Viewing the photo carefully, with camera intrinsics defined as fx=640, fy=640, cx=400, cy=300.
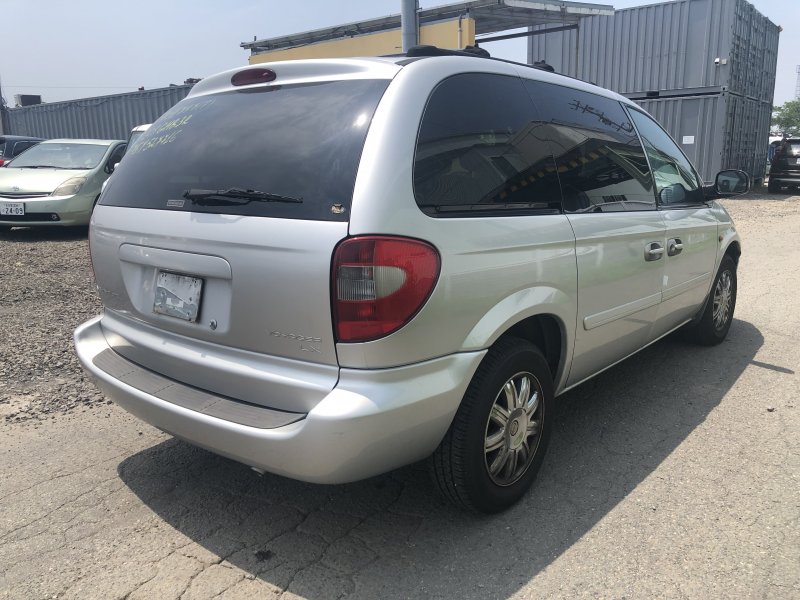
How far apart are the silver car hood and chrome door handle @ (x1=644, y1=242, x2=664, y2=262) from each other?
8.41m

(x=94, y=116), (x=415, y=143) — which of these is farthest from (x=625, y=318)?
(x=94, y=116)

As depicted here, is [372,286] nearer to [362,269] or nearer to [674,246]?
[362,269]

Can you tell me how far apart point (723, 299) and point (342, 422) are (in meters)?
3.91

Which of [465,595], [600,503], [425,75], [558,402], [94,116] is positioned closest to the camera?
[465,595]

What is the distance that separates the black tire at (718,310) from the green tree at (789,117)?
58324 millimetres

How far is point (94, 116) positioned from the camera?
22.8m

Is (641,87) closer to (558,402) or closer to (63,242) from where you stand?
(63,242)

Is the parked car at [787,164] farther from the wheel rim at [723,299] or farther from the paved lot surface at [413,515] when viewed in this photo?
the paved lot surface at [413,515]

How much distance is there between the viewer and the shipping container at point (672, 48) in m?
16.8

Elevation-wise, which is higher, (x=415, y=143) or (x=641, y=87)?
(x=641, y=87)

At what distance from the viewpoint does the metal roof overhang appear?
12133 millimetres

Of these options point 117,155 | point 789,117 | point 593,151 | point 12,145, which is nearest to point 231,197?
point 593,151

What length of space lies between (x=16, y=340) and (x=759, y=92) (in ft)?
72.2

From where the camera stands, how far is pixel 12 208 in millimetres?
8703
